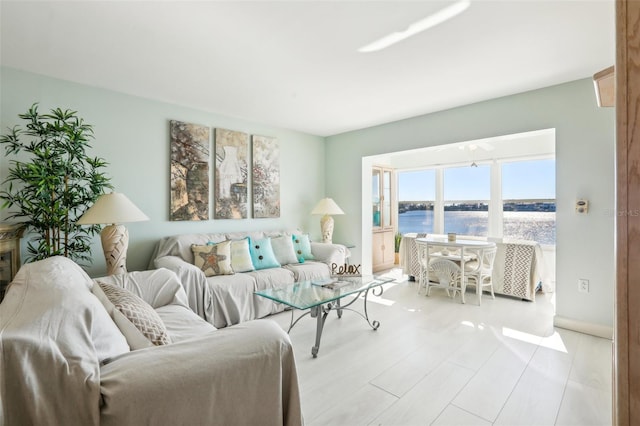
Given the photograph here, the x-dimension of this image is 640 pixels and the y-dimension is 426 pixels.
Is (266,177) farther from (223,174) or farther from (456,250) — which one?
(456,250)

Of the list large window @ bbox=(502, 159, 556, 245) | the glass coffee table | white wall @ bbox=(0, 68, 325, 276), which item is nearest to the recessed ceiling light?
the glass coffee table

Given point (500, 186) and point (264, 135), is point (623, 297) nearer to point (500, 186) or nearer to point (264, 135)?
point (264, 135)

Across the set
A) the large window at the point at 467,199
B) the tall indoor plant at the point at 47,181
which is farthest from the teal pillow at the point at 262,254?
the large window at the point at 467,199

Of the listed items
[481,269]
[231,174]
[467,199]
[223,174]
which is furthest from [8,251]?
[467,199]

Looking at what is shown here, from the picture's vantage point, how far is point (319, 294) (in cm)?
273

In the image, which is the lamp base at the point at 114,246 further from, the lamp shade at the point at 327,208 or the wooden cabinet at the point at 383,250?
the wooden cabinet at the point at 383,250

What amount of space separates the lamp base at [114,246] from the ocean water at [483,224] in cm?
501

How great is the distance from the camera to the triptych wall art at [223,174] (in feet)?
12.2

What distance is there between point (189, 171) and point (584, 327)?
4.43 m

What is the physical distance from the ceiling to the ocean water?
2.42 m

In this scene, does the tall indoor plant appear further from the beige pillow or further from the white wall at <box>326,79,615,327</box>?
the white wall at <box>326,79,615,327</box>

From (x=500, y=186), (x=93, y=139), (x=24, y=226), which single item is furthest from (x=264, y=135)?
(x=500, y=186)

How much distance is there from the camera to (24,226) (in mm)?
2557

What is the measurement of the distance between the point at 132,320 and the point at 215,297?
164cm
